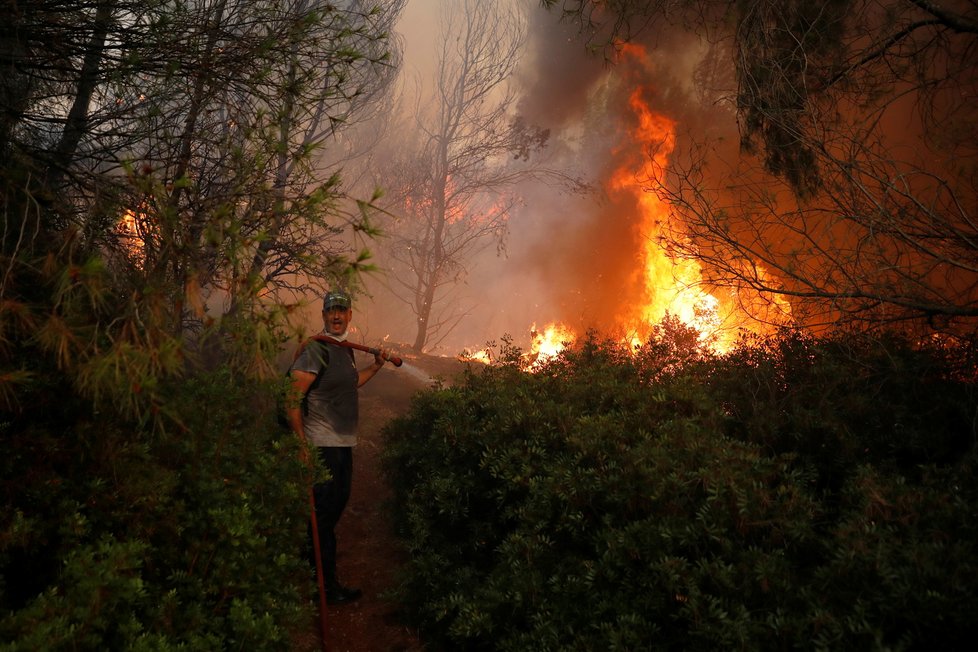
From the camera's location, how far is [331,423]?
5270 mm

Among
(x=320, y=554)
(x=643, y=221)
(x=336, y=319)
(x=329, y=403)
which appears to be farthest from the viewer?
(x=643, y=221)

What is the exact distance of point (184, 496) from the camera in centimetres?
367

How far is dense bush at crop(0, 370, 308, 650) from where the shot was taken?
2.70 metres

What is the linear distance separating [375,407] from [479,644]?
737cm

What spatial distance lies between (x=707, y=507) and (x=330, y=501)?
10.1 ft

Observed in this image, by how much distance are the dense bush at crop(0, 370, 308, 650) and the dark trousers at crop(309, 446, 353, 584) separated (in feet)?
3.26

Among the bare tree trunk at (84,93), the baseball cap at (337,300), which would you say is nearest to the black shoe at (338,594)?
the baseball cap at (337,300)

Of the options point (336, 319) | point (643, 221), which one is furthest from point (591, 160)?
point (336, 319)

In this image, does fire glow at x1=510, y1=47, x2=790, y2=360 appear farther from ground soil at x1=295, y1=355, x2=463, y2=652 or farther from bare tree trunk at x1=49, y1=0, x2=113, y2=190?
bare tree trunk at x1=49, y1=0, x2=113, y2=190

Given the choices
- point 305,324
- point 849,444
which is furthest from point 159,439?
point 849,444

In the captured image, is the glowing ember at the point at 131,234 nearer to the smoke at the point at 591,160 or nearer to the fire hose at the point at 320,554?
the fire hose at the point at 320,554

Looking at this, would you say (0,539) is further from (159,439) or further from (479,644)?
(479,644)

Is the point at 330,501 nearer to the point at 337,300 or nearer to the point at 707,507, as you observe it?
the point at 337,300

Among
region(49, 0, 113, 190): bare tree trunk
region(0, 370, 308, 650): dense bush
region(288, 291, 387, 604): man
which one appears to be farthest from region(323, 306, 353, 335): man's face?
region(49, 0, 113, 190): bare tree trunk
